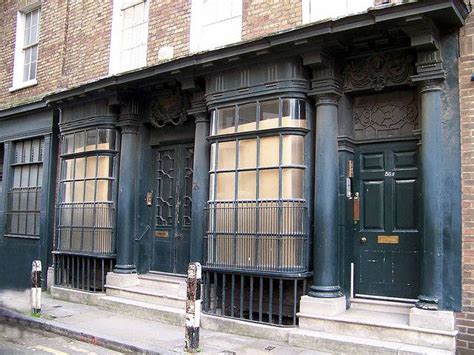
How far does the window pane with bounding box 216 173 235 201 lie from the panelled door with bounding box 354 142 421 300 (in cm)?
187

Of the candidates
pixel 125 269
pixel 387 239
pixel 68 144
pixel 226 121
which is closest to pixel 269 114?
pixel 226 121

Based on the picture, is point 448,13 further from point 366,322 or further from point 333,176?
point 366,322

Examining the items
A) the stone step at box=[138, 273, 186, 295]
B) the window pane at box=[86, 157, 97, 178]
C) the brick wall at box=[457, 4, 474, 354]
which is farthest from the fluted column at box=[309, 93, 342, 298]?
the window pane at box=[86, 157, 97, 178]

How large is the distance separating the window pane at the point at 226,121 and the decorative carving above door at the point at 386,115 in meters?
1.86

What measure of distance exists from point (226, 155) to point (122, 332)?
3.11m

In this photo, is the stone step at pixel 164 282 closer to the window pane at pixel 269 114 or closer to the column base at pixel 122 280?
the column base at pixel 122 280

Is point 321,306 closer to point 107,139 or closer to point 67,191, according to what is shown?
point 107,139

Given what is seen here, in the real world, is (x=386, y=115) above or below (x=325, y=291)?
above

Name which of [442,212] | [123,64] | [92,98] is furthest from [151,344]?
[123,64]

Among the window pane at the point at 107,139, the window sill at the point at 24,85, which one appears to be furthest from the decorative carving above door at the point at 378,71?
the window sill at the point at 24,85

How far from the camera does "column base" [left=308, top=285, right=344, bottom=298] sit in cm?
674

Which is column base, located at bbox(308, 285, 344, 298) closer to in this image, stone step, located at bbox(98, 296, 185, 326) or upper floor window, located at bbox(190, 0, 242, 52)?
stone step, located at bbox(98, 296, 185, 326)

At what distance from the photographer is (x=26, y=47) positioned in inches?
509

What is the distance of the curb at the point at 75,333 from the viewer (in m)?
6.52
